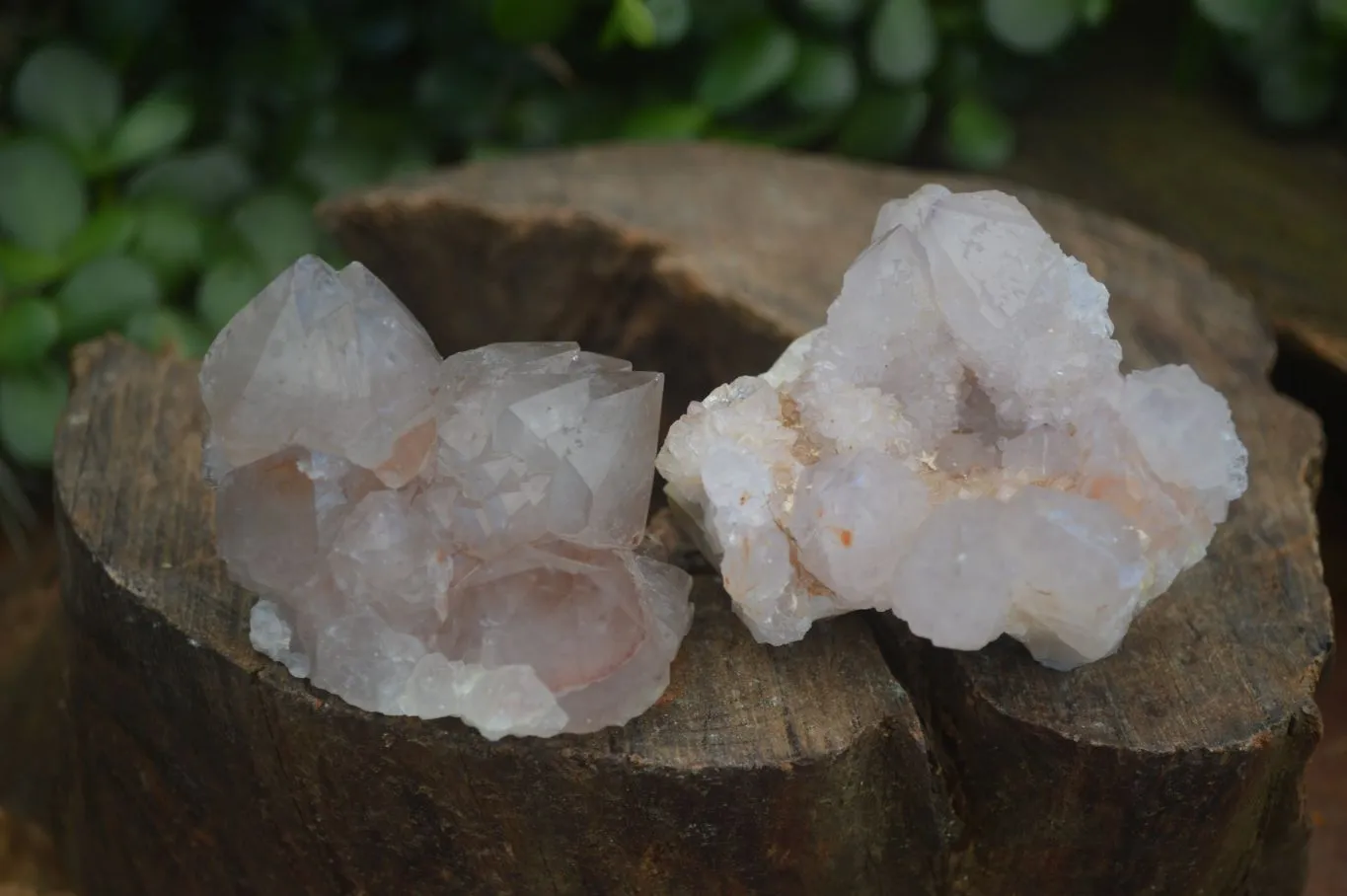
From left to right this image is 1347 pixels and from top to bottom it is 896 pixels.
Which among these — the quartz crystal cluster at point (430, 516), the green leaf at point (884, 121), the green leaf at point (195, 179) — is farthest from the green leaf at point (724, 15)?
the quartz crystal cluster at point (430, 516)

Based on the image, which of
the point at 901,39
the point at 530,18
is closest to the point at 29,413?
the point at 530,18

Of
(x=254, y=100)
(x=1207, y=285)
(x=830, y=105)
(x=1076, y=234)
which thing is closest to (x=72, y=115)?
(x=254, y=100)

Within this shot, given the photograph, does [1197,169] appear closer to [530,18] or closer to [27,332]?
[530,18]

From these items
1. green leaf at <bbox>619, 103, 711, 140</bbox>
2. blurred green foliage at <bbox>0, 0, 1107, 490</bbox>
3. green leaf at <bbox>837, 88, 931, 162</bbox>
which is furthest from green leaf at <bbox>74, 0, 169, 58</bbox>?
green leaf at <bbox>837, 88, 931, 162</bbox>

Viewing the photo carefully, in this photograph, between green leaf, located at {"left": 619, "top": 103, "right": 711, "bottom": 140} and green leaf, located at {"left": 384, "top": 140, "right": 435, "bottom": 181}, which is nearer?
green leaf, located at {"left": 619, "top": 103, "right": 711, "bottom": 140}

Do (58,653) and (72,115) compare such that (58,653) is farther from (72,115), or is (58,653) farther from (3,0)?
(3,0)

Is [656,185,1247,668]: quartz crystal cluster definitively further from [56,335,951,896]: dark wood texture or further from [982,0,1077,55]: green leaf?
[982,0,1077,55]: green leaf

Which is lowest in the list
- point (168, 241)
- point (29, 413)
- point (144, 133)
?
point (29, 413)
